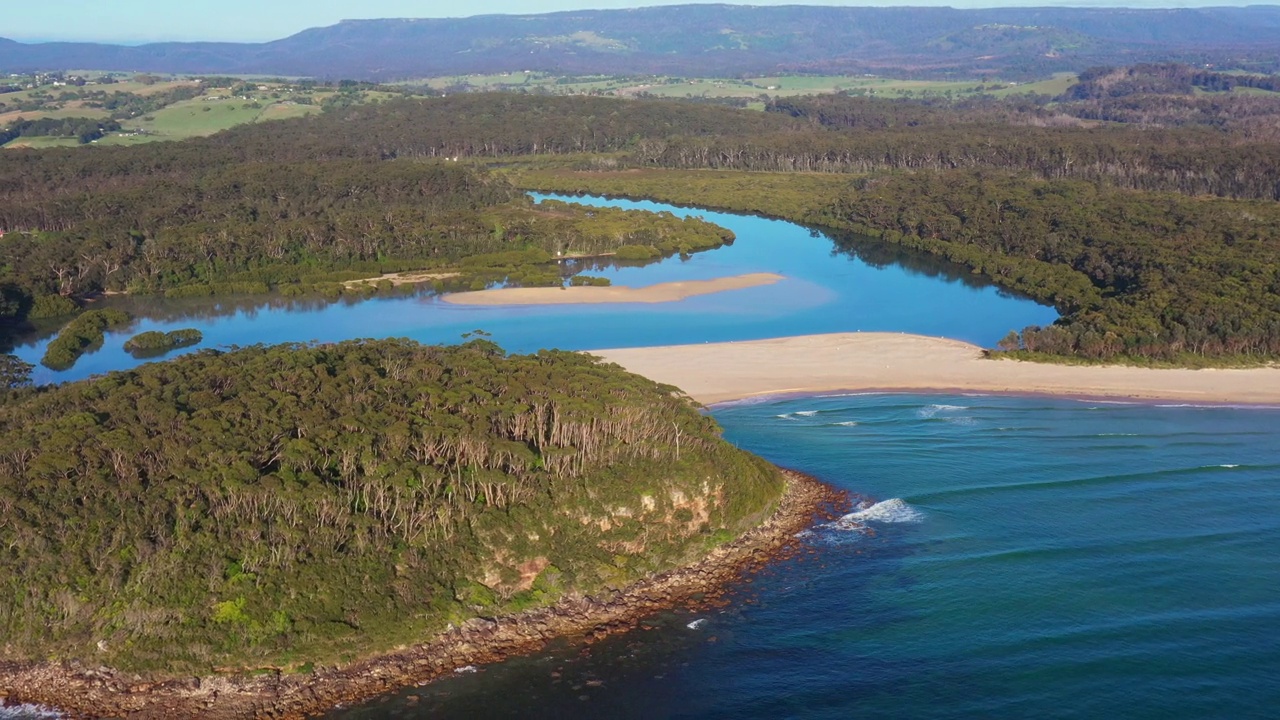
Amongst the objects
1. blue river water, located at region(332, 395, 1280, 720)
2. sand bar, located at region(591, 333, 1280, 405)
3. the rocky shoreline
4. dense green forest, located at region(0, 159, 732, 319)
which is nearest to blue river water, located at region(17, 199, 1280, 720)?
blue river water, located at region(332, 395, 1280, 720)

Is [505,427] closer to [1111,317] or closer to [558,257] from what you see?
[1111,317]

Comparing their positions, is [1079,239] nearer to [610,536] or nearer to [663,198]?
[663,198]

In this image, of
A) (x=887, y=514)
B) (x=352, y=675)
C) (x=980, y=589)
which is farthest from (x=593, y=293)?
(x=352, y=675)

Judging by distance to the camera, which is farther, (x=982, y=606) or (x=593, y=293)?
(x=593, y=293)

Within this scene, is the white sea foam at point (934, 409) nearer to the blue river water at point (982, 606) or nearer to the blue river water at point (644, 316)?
the blue river water at point (982, 606)

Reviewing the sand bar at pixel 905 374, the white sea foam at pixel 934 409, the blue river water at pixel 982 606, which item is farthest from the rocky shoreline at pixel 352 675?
the sand bar at pixel 905 374
